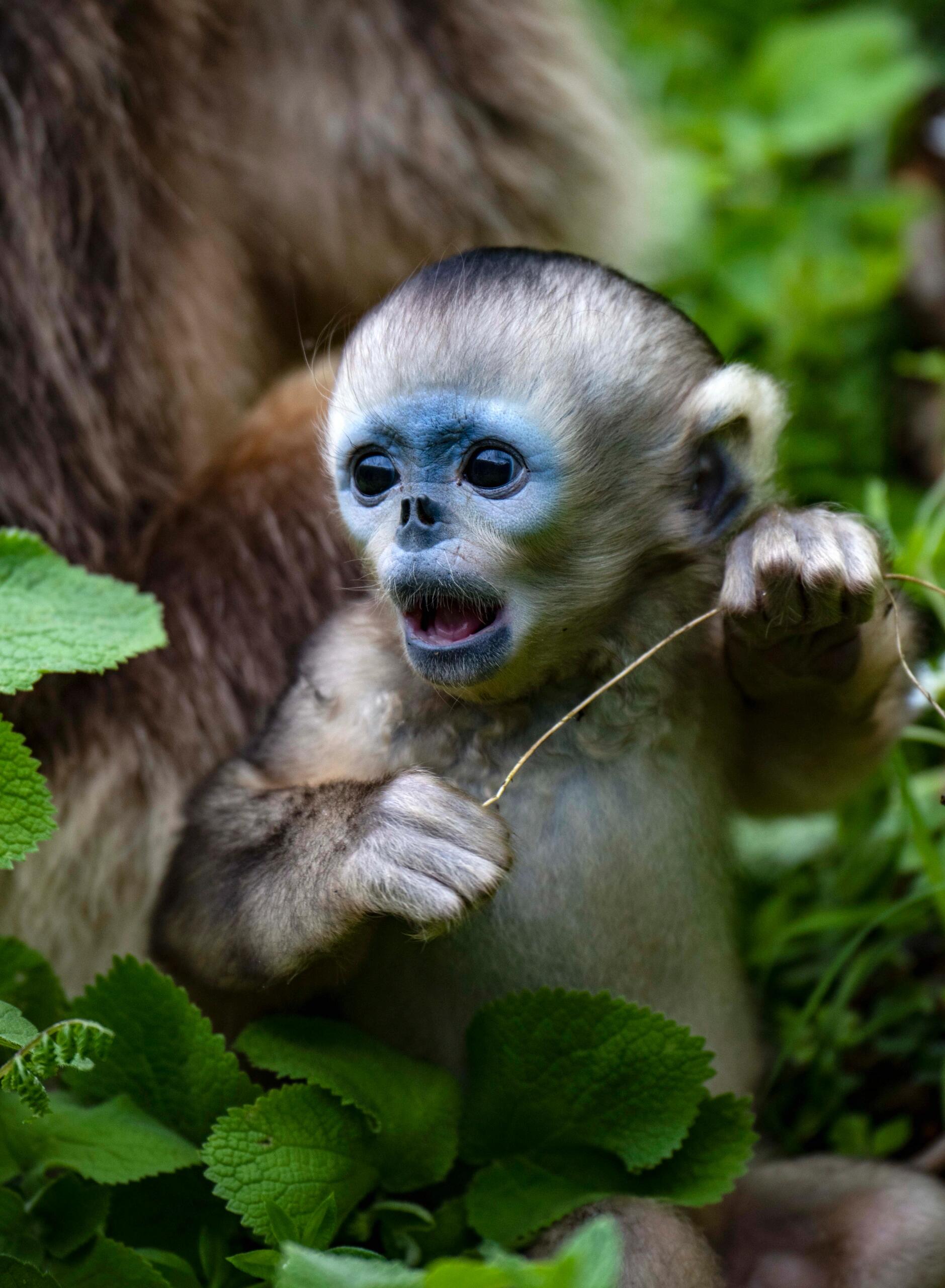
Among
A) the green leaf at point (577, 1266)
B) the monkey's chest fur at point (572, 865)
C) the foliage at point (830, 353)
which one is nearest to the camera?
the green leaf at point (577, 1266)

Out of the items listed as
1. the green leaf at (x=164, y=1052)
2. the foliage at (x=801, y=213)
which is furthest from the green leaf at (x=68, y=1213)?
the foliage at (x=801, y=213)

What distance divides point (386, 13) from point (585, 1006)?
1896 millimetres

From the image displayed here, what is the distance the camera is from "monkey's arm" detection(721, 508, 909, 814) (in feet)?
5.65

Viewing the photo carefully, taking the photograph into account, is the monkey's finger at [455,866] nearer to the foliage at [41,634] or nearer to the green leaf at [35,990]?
the foliage at [41,634]

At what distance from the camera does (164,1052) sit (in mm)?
1896

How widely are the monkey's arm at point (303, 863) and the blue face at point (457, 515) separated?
0.53 feet

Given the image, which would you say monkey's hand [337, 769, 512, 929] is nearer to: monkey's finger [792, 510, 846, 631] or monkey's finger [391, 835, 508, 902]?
monkey's finger [391, 835, 508, 902]

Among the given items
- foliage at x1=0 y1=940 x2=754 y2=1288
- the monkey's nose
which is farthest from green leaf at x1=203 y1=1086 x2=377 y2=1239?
the monkey's nose

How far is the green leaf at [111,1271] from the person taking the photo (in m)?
1.71

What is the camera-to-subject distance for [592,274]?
1.84m

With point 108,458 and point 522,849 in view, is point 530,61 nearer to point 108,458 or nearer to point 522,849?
point 108,458

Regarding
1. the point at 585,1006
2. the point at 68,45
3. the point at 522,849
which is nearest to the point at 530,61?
the point at 68,45

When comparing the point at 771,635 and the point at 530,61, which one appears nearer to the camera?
the point at 771,635

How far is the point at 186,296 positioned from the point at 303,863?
1.25m
